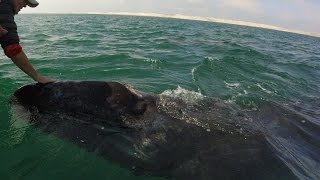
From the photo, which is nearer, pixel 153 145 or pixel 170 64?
pixel 153 145

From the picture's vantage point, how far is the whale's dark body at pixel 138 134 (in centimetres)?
459

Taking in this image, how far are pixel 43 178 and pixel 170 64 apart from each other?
31.2 feet

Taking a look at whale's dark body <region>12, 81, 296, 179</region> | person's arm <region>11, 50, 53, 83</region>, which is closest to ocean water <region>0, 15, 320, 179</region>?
whale's dark body <region>12, 81, 296, 179</region>

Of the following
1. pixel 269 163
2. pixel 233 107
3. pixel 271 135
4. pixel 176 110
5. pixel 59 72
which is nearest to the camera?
pixel 269 163

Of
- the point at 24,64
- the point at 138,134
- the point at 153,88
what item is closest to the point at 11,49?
the point at 24,64

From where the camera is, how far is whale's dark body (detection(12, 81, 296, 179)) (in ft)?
15.1

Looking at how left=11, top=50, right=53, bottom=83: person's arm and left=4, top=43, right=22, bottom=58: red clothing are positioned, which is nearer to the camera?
left=4, top=43, right=22, bottom=58: red clothing

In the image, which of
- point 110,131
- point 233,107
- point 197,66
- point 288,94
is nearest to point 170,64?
point 197,66

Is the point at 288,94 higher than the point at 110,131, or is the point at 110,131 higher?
the point at 110,131

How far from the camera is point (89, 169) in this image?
4.76 metres

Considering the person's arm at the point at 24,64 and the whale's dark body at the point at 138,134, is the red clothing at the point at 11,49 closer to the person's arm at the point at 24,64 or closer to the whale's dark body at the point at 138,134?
the person's arm at the point at 24,64

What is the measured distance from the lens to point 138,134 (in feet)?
15.8

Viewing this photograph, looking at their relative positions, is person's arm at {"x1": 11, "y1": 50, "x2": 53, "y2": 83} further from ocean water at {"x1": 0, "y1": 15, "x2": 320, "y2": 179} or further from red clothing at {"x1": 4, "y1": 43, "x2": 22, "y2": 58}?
ocean water at {"x1": 0, "y1": 15, "x2": 320, "y2": 179}

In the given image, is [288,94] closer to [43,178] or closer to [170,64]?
[170,64]
